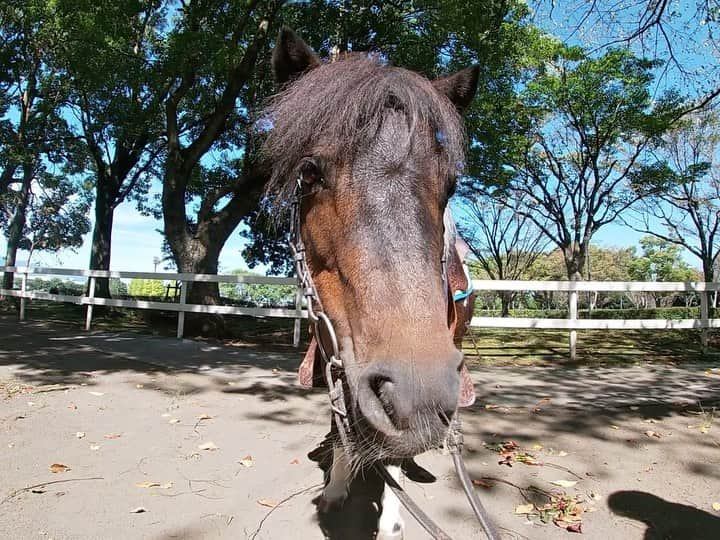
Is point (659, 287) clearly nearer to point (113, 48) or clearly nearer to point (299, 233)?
point (299, 233)

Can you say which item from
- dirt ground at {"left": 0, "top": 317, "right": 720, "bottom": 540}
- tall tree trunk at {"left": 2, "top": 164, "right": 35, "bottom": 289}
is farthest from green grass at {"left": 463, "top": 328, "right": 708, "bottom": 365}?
tall tree trunk at {"left": 2, "top": 164, "right": 35, "bottom": 289}

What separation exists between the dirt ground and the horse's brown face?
1.66 meters

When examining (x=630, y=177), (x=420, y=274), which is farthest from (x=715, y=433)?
(x=630, y=177)

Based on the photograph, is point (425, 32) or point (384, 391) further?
point (425, 32)

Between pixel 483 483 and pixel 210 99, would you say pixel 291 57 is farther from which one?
pixel 210 99

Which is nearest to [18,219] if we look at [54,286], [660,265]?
[54,286]

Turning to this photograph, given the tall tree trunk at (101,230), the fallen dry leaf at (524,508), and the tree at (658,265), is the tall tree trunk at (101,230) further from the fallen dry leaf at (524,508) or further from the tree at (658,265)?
the tree at (658,265)

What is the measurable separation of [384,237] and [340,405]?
0.61 m

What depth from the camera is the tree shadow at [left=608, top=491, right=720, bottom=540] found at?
2.51m

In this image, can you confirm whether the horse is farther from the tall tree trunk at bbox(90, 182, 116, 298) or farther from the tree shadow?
the tall tree trunk at bbox(90, 182, 116, 298)

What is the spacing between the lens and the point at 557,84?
16.6 metres

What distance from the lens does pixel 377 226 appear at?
1506 mm

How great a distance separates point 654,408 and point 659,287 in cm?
443

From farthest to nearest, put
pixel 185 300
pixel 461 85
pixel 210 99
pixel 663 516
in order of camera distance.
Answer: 1. pixel 210 99
2. pixel 185 300
3. pixel 663 516
4. pixel 461 85
